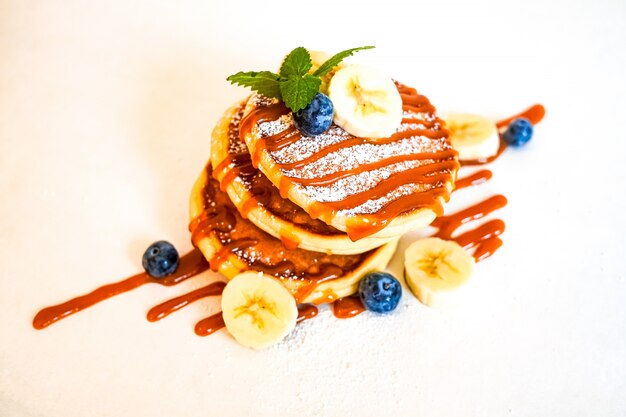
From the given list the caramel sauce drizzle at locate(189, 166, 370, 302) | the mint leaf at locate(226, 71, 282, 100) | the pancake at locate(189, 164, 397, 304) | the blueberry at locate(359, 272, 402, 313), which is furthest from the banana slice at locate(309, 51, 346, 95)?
the blueberry at locate(359, 272, 402, 313)

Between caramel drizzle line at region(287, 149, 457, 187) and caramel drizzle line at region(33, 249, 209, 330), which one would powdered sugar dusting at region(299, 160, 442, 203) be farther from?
caramel drizzle line at region(33, 249, 209, 330)

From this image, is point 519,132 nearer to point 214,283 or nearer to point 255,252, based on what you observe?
point 255,252

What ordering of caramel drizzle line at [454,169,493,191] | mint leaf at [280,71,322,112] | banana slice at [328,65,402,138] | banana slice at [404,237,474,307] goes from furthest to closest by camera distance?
1. caramel drizzle line at [454,169,493,191]
2. banana slice at [404,237,474,307]
3. banana slice at [328,65,402,138]
4. mint leaf at [280,71,322,112]

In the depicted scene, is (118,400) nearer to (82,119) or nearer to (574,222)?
(82,119)

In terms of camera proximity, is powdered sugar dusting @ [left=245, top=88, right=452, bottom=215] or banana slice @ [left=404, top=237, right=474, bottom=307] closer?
powdered sugar dusting @ [left=245, top=88, right=452, bottom=215]

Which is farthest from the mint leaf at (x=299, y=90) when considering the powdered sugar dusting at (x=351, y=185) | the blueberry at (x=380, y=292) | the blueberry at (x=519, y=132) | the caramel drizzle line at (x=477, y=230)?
the blueberry at (x=519, y=132)
